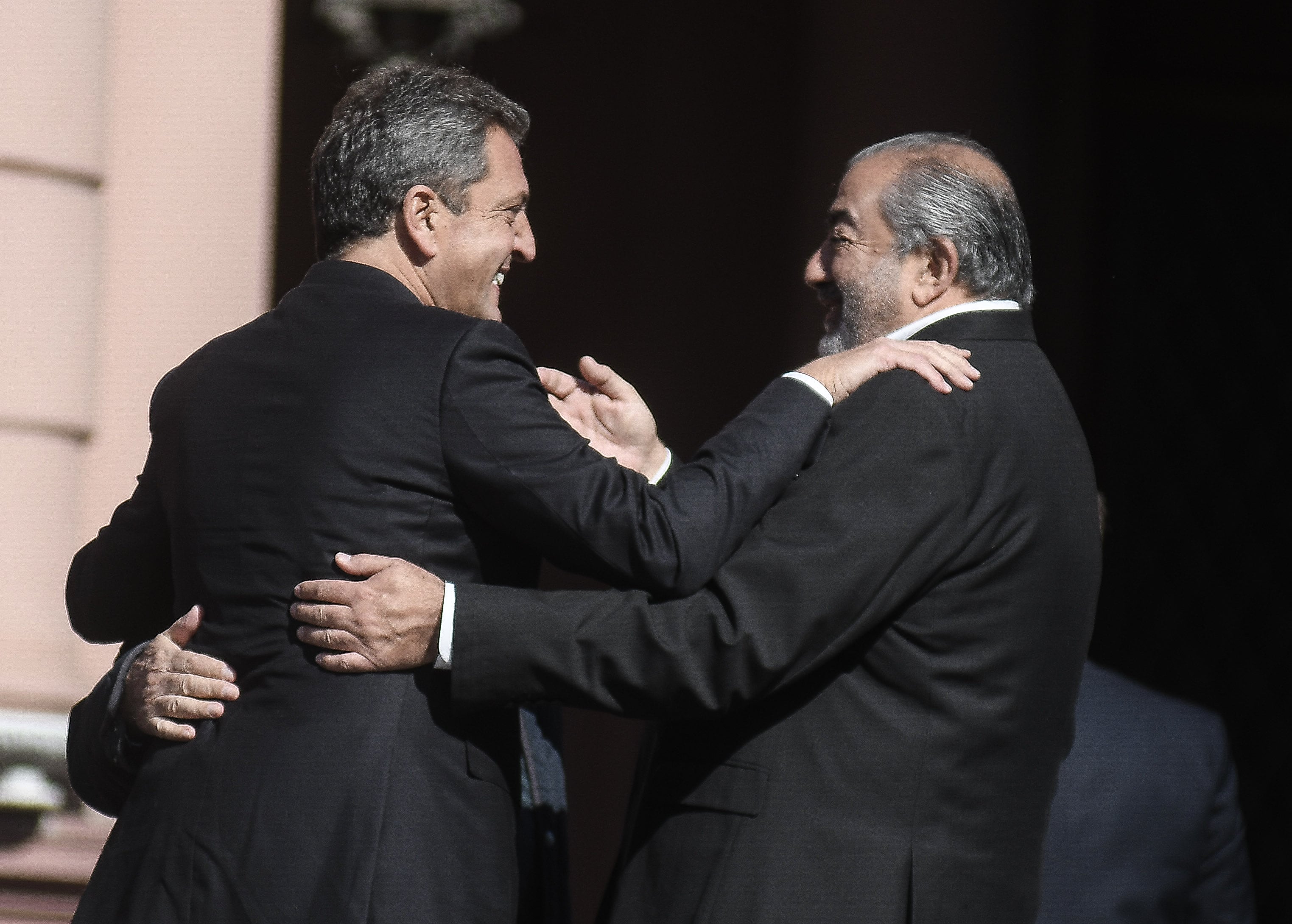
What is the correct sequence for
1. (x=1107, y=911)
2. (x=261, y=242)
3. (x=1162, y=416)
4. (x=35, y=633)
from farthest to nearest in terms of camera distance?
(x=1162, y=416), (x=261, y=242), (x=35, y=633), (x=1107, y=911)

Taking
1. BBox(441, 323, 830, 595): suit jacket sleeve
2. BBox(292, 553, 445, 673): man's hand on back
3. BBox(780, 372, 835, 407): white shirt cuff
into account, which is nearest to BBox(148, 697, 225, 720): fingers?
BBox(292, 553, 445, 673): man's hand on back

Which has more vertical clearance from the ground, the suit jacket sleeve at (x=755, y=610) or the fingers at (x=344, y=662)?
the suit jacket sleeve at (x=755, y=610)

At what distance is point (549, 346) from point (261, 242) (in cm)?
176

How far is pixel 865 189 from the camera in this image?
8.27 feet

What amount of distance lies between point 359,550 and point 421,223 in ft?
1.65

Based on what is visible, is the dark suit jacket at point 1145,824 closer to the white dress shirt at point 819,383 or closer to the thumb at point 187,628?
the white dress shirt at point 819,383

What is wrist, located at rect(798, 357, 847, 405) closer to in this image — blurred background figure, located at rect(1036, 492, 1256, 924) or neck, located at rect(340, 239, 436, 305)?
neck, located at rect(340, 239, 436, 305)

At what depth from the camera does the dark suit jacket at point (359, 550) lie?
1973mm

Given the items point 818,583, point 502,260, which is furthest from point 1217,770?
point 502,260

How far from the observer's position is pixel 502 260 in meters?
2.31

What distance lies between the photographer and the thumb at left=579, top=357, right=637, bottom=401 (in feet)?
8.31

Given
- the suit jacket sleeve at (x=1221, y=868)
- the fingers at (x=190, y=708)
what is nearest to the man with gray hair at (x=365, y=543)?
the fingers at (x=190, y=708)

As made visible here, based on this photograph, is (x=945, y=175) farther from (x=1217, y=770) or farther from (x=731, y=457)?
(x=1217, y=770)

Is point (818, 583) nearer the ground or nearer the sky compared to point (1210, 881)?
nearer the sky
